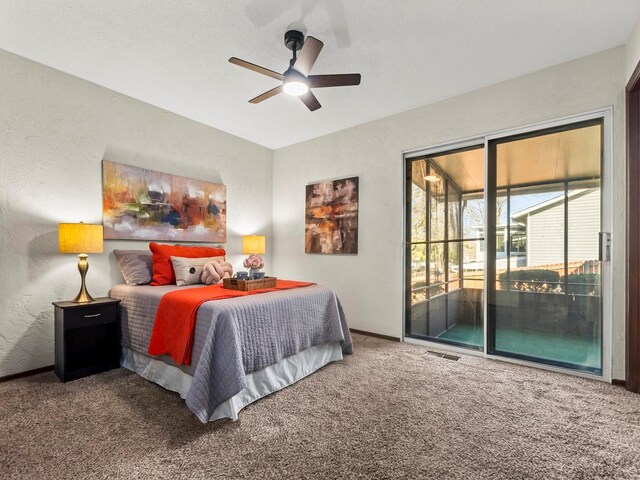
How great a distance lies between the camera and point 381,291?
3.88 m

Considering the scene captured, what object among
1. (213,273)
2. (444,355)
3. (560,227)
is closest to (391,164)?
(560,227)

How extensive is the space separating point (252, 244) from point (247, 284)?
1.74m

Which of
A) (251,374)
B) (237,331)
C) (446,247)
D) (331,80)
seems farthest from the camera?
(446,247)

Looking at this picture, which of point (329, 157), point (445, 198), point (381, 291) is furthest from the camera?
point (329, 157)

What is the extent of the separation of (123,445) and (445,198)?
345cm

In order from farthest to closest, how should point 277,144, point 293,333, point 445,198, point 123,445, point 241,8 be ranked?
point 277,144
point 445,198
point 293,333
point 241,8
point 123,445

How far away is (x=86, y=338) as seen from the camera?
2.69 metres

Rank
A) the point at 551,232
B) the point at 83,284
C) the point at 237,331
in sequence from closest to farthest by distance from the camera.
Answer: the point at 237,331
the point at 83,284
the point at 551,232

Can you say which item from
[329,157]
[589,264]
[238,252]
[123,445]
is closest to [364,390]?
[123,445]

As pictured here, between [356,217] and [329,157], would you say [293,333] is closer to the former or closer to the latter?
[356,217]

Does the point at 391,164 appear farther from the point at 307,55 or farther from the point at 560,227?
the point at 307,55

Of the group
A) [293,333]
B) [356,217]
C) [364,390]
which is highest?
[356,217]

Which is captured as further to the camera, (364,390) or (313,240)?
(313,240)

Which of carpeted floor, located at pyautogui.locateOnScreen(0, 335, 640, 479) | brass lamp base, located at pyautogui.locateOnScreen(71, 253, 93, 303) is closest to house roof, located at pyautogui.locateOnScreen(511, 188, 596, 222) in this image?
carpeted floor, located at pyautogui.locateOnScreen(0, 335, 640, 479)
